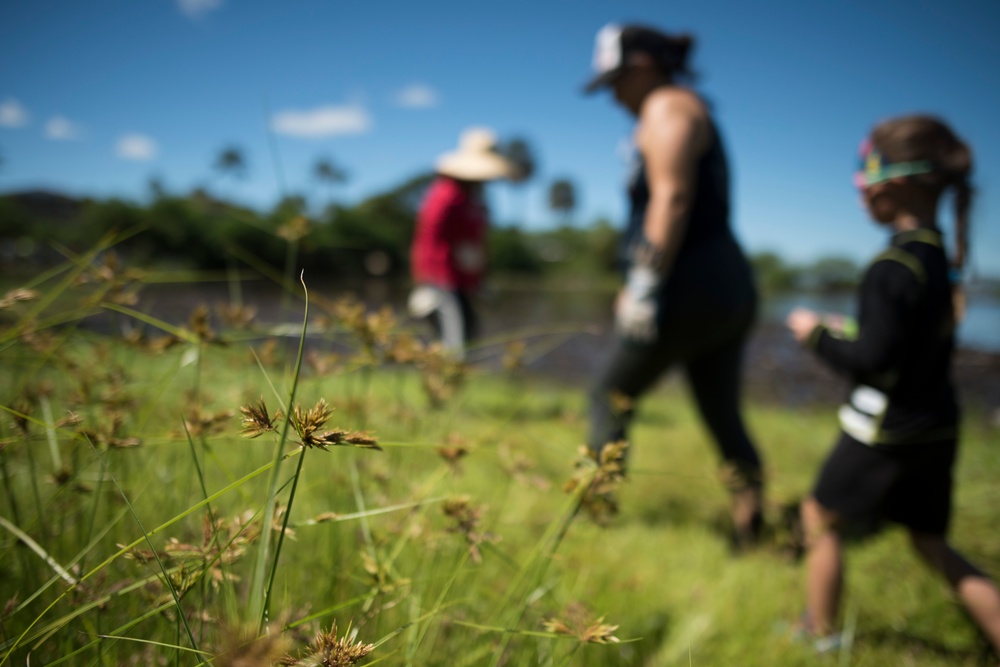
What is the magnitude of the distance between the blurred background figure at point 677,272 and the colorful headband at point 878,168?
514 mm

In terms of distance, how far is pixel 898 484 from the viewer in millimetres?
1571

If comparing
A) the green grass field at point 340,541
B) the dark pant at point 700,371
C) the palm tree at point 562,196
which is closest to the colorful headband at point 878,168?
the dark pant at point 700,371

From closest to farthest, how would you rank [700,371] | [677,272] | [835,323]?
1. [835,323]
2. [677,272]
3. [700,371]

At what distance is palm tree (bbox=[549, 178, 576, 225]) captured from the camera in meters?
87.8

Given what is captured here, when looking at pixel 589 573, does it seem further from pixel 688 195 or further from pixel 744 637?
pixel 688 195

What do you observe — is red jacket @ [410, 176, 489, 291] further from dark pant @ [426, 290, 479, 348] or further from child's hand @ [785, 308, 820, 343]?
child's hand @ [785, 308, 820, 343]

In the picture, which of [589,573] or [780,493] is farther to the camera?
[780,493]

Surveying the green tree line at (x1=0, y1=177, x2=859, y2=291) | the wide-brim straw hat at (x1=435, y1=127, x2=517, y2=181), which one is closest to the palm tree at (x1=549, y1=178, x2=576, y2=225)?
the green tree line at (x1=0, y1=177, x2=859, y2=291)

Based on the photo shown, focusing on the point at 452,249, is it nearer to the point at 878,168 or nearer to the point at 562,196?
the point at 878,168

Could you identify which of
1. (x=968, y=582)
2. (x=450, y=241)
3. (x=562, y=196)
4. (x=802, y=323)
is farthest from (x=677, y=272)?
(x=562, y=196)

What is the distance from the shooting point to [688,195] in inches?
79.1

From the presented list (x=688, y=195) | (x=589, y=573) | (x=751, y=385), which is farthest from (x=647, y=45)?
(x=751, y=385)

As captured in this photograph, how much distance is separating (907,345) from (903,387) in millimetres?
137

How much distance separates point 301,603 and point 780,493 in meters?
2.85
